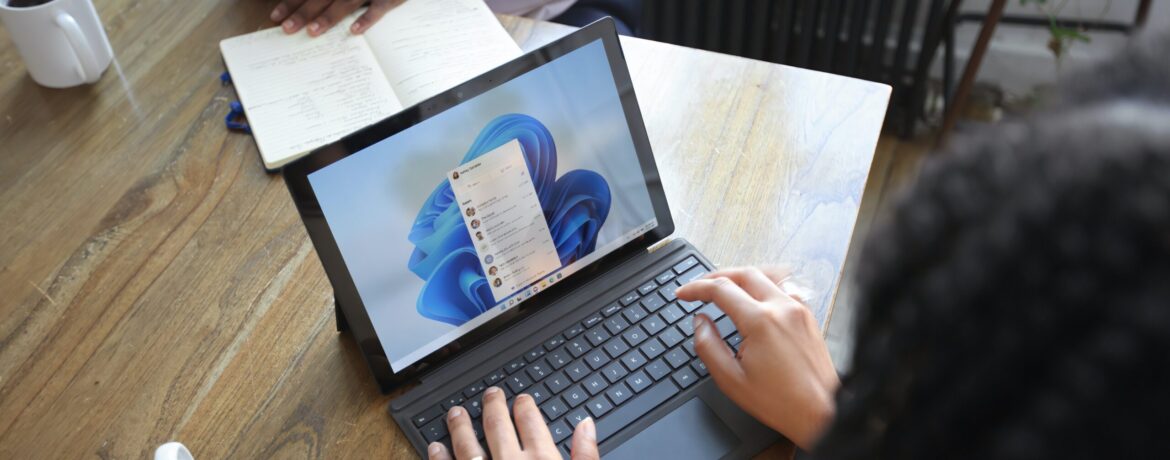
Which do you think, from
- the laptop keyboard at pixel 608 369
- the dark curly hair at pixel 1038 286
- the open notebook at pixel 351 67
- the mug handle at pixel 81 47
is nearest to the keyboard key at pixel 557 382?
the laptop keyboard at pixel 608 369

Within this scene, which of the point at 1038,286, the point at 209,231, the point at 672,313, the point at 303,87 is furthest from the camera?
the point at 303,87

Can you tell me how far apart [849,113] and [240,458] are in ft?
2.34

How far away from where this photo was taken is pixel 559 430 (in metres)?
0.75

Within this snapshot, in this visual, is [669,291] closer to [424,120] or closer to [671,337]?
[671,337]

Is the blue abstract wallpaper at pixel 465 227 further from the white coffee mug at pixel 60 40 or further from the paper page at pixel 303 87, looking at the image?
the white coffee mug at pixel 60 40

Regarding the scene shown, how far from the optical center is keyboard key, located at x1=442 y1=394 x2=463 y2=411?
773 mm

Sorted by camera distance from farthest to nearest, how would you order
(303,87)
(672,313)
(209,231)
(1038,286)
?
(303,87) → (209,231) → (672,313) → (1038,286)

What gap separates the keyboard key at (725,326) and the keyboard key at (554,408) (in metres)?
0.15

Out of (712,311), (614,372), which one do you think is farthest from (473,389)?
(712,311)

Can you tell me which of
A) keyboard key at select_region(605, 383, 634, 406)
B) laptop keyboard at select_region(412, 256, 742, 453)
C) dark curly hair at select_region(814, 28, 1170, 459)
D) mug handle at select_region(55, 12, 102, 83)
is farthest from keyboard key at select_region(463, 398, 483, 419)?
mug handle at select_region(55, 12, 102, 83)

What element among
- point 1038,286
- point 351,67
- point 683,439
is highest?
point 1038,286

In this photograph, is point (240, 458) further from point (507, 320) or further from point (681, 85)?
point (681, 85)

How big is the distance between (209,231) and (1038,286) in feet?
2.78

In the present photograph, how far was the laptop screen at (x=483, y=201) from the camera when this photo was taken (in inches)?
29.5
